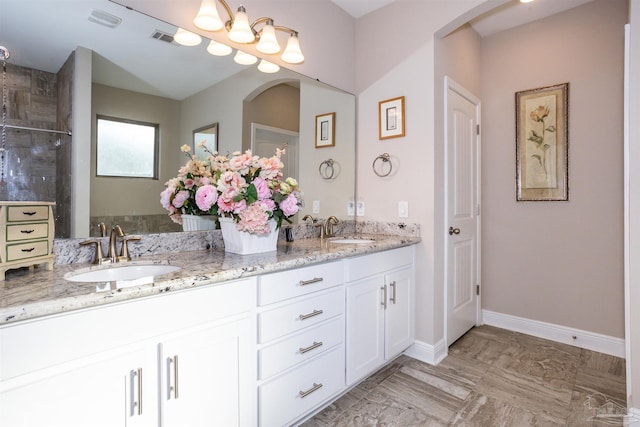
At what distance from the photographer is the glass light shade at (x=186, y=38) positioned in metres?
1.69

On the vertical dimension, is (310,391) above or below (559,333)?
above

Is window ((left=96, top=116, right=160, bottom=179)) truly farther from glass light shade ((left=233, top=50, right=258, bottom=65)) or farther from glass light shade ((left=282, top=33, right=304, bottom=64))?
glass light shade ((left=282, top=33, right=304, bottom=64))

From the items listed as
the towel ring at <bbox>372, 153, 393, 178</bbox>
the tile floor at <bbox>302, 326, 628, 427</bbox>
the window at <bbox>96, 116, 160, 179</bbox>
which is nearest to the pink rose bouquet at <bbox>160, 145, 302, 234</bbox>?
the window at <bbox>96, 116, 160, 179</bbox>

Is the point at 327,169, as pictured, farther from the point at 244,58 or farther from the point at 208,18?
the point at 208,18

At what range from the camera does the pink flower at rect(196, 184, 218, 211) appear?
5.26 ft

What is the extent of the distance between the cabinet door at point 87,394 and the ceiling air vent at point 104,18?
1399 millimetres

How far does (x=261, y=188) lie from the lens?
1.63 metres

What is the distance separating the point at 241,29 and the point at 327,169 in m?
1.18

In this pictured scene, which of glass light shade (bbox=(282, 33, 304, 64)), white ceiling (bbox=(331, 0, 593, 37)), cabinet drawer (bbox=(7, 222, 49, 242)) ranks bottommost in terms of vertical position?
cabinet drawer (bbox=(7, 222, 49, 242))

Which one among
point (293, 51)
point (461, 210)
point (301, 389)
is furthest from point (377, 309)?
point (293, 51)

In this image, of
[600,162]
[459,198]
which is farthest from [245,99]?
[600,162]

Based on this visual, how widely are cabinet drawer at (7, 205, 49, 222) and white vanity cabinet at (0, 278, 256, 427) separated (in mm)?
467

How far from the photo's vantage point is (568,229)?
2639 millimetres

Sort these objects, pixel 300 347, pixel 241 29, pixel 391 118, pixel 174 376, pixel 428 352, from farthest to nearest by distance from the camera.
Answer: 1. pixel 391 118
2. pixel 428 352
3. pixel 241 29
4. pixel 300 347
5. pixel 174 376
